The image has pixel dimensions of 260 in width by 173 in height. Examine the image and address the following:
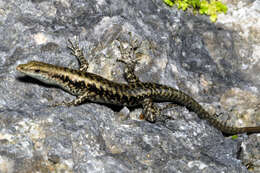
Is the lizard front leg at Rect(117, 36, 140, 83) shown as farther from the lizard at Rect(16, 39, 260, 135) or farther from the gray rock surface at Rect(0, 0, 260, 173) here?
the gray rock surface at Rect(0, 0, 260, 173)

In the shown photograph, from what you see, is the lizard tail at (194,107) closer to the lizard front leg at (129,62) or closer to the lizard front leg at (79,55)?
the lizard front leg at (129,62)

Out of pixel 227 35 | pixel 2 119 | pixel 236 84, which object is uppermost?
pixel 227 35

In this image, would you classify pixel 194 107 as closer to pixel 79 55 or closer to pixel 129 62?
pixel 129 62

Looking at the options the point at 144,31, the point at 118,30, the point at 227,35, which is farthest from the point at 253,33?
the point at 118,30

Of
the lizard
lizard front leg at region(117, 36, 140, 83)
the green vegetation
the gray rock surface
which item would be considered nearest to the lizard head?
the lizard

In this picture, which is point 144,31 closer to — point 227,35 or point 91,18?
point 91,18

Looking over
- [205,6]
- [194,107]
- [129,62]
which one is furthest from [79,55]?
[205,6]
